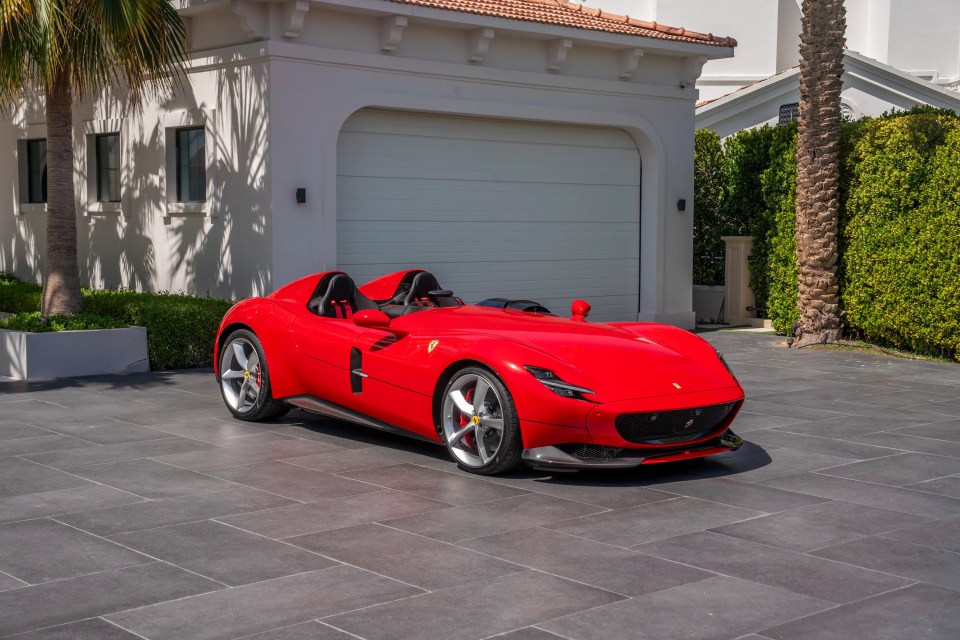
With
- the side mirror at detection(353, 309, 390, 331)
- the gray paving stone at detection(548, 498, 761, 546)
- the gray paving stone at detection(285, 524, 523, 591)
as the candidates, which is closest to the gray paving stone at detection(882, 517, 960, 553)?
the gray paving stone at detection(548, 498, 761, 546)

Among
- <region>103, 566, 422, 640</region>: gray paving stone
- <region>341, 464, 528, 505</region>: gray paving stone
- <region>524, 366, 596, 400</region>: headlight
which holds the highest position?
<region>524, 366, 596, 400</region>: headlight

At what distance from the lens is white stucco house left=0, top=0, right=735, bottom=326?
1307 centimetres

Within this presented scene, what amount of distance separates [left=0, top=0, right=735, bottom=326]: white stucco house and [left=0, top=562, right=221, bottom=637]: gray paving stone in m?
8.05

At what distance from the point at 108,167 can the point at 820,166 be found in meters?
9.29

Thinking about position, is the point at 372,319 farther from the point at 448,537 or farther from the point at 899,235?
the point at 899,235

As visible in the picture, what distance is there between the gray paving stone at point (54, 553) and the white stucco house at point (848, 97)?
21.5 m

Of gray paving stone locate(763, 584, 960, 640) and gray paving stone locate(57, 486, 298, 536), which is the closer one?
gray paving stone locate(763, 584, 960, 640)

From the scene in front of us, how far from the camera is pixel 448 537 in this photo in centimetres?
571

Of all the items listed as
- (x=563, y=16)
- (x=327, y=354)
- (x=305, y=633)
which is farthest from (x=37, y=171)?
(x=305, y=633)

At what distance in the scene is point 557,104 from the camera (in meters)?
15.4

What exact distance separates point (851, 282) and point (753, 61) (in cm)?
1616

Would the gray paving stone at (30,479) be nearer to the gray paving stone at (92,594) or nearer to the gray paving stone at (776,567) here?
the gray paving stone at (92,594)

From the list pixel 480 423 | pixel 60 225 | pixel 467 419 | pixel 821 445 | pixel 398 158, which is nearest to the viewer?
pixel 480 423

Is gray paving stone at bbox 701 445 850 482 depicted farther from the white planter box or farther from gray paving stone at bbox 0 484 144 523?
the white planter box
